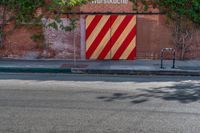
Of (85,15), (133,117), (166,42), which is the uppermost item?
(85,15)

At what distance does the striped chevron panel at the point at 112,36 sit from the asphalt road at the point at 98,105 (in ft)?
13.1

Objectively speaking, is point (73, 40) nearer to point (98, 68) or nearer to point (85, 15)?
point (85, 15)

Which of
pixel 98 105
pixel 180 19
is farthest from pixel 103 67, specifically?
pixel 98 105

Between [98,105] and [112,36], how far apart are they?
8180mm

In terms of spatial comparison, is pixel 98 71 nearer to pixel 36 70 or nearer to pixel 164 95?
pixel 36 70

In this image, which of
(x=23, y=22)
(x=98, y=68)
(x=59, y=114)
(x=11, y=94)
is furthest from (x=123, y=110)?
(x=23, y=22)

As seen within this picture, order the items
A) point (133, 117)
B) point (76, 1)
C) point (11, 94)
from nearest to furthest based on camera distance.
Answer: point (133, 117), point (11, 94), point (76, 1)

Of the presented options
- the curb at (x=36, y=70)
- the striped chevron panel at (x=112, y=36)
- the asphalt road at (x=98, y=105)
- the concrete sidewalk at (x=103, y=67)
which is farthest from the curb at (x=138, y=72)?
the striped chevron panel at (x=112, y=36)

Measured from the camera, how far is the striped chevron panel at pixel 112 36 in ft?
53.2

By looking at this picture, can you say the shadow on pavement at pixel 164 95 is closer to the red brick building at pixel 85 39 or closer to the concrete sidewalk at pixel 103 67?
the concrete sidewalk at pixel 103 67

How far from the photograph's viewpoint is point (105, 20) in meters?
16.3

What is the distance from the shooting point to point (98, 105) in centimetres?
834

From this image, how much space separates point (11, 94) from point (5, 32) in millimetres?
7731

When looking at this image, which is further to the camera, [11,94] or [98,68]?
[98,68]
